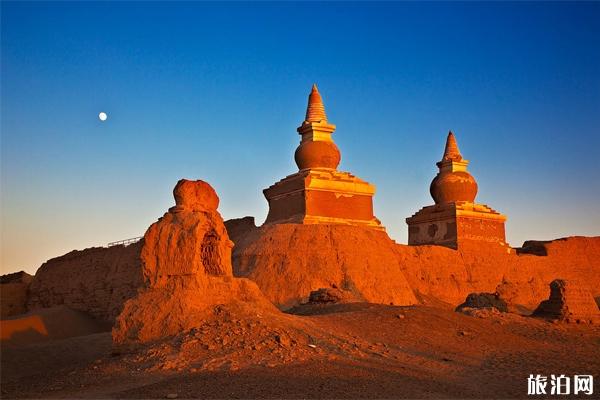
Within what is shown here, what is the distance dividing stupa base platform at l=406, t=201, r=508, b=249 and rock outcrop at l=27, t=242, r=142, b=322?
46.2ft

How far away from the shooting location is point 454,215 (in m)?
31.3

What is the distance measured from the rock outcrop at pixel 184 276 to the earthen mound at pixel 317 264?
26.0 ft

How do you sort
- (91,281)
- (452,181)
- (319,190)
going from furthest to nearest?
(452,181) < (319,190) < (91,281)

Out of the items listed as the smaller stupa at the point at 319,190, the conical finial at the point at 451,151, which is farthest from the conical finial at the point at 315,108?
the conical finial at the point at 451,151

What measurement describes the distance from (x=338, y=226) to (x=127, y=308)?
1306 cm

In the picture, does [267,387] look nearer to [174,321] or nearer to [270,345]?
[270,345]

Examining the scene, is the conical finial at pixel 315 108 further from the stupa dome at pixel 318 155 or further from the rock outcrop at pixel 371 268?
the rock outcrop at pixel 371 268

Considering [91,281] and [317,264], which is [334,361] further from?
[91,281]

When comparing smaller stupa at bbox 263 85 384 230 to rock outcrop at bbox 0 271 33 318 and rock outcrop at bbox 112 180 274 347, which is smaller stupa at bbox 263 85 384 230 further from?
rock outcrop at bbox 112 180 274 347

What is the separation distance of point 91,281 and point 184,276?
14099 millimetres

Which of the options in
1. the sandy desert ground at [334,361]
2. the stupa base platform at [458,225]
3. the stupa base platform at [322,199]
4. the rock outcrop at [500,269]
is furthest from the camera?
the stupa base platform at [458,225]

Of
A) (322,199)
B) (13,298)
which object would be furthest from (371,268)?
(13,298)

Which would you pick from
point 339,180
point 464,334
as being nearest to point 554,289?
point 464,334

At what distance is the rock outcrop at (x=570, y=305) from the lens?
18.9 m
